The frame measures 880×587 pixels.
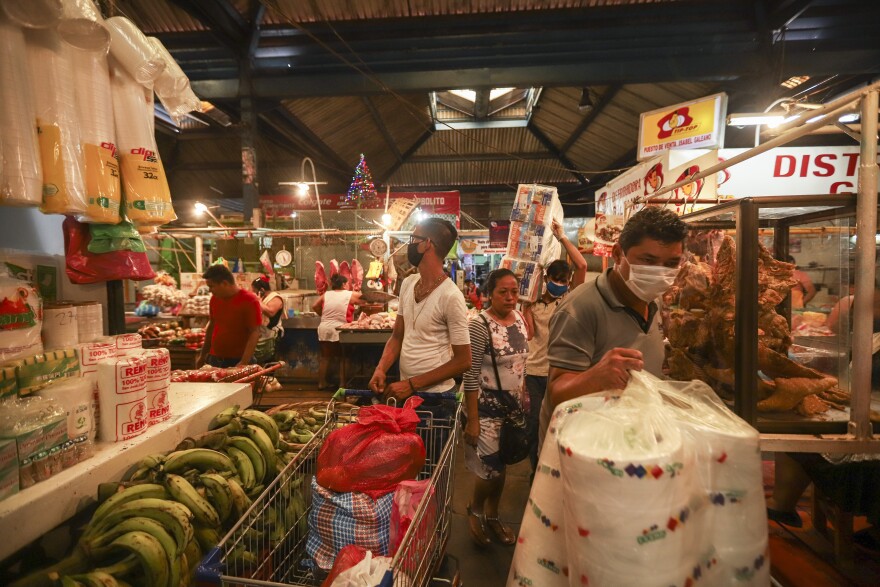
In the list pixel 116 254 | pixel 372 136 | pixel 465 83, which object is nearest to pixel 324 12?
pixel 465 83

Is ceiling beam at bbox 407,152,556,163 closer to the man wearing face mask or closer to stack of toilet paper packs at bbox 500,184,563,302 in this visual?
stack of toilet paper packs at bbox 500,184,563,302

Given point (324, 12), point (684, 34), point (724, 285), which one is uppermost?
point (324, 12)

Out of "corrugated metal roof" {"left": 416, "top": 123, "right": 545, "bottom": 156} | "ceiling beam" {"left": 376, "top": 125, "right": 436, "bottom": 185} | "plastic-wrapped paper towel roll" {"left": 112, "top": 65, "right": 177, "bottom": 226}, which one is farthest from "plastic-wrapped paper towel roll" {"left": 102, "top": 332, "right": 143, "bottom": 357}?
"ceiling beam" {"left": 376, "top": 125, "right": 436, "bottom": 185}

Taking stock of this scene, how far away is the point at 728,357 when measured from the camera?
211 centimetres

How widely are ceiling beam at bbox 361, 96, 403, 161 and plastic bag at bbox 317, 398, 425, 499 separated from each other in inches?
340

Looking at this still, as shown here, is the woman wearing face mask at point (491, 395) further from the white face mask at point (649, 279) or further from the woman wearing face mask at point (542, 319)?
the white face mask at point (649, 279)

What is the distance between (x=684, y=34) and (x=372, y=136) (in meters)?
7.29

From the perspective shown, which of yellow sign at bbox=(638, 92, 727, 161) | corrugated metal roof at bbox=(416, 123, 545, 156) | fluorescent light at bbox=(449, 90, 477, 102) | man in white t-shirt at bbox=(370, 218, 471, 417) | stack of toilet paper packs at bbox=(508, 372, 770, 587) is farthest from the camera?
corrugated metal roof at bbox=(416, 123, 545, 156)

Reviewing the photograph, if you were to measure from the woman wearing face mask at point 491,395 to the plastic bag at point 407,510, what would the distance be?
1415 mm

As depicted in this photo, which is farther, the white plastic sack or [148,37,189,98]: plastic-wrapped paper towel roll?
[148,37,189,98]: plastic-wrapped paper towel roll

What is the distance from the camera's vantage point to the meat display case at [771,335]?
184 centimetres

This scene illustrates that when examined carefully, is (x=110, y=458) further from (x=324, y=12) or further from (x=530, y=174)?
(x=530, y=174)

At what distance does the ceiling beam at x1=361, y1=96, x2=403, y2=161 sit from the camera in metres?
8.99

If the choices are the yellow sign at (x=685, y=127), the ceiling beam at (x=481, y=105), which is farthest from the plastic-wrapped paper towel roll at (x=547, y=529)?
the ceiling beam at (x=481, y=105)
